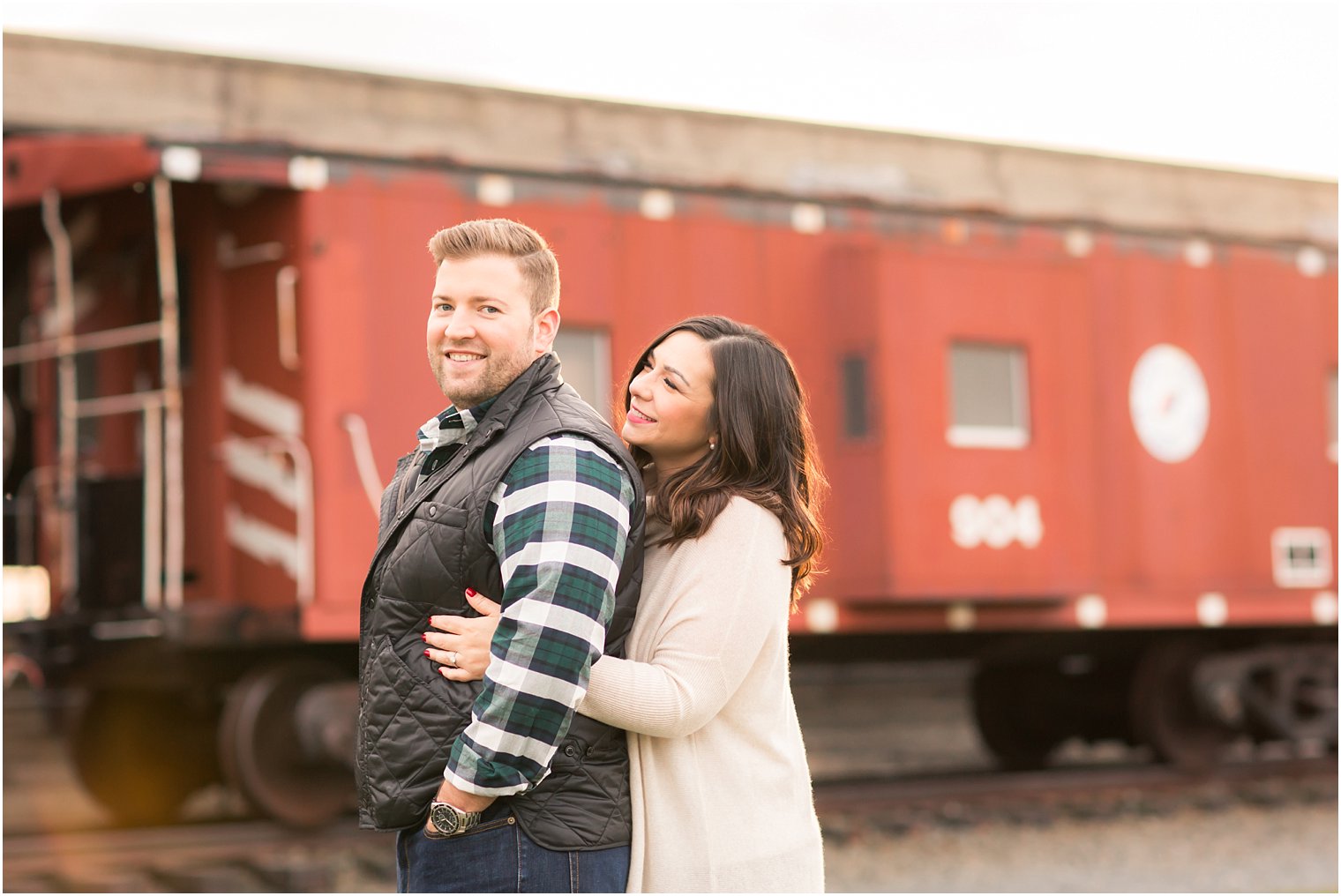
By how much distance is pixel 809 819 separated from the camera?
2.40 metres

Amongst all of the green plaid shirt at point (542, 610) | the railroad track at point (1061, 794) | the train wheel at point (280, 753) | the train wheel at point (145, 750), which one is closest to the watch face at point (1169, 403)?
the railroad track at point (1061, 794)

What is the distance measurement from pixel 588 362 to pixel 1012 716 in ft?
15.9

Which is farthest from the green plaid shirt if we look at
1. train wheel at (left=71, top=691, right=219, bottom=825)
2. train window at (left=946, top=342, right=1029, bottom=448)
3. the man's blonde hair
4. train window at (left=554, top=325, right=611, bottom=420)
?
train wheel at (left=71, top=691, right=219, bottom=825)

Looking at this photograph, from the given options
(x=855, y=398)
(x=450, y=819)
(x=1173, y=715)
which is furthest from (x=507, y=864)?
(x=1173, y=715)

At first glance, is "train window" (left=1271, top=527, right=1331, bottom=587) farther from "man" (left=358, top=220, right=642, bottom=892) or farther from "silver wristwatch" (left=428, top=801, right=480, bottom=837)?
"silver wristwatch" (left=428, top=801, right=480, bottom=837)

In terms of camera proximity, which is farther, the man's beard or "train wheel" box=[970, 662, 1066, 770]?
"train wheel" box=[970, 662, 1066, 770]

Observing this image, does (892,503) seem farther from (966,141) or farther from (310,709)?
(966,141)

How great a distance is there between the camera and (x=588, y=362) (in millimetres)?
7852

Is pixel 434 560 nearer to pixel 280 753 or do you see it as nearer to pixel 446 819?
pixel 446 819

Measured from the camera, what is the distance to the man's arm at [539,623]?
2.18 m

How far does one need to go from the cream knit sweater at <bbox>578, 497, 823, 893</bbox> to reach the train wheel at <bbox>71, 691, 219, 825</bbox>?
685 cm

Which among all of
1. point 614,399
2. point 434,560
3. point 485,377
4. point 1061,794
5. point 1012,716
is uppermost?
point 614,399

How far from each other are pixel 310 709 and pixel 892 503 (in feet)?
10.6

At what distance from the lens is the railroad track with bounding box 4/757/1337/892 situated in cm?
665
